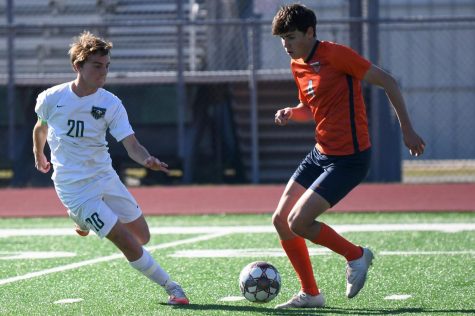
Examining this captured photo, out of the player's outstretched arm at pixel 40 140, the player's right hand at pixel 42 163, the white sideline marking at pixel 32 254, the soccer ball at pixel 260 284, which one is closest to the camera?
the soccer ball at pixel 260 284

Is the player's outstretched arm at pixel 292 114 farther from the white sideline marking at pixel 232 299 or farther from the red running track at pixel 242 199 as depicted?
the red running track at pixel 242 199

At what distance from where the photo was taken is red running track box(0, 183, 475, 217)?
13.9 meters

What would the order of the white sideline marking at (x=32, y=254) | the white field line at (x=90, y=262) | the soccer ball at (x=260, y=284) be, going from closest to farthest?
the soccer ball at (x=260, y=284), the white field line at (x=90, y=262), the white sideline marking at (x=32, y=254)

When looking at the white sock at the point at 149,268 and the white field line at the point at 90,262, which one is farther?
the white field line at the point at 90,262

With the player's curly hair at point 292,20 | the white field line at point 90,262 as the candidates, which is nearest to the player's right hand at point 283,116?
the player's curly hair at point 292,20

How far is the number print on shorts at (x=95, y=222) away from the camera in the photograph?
6.63 m

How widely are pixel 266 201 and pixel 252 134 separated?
8.06ft

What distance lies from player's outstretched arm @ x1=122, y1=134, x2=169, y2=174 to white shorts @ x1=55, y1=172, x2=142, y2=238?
24cm

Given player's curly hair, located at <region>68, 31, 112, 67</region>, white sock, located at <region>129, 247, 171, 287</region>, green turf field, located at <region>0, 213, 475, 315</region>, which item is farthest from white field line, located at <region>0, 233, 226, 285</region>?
player's curly hair, located at <region>68, 31, 112, 67</region>

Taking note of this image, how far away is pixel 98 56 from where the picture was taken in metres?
6.71

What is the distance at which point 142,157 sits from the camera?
6605mm

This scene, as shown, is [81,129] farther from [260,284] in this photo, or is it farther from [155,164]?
[260,284]

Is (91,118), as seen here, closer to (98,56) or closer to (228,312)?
(98,56)

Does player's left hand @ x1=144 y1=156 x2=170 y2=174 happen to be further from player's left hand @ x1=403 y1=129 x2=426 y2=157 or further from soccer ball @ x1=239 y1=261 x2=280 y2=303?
player's left hand @ x1=403 y1=129 x2=426 y2=157
